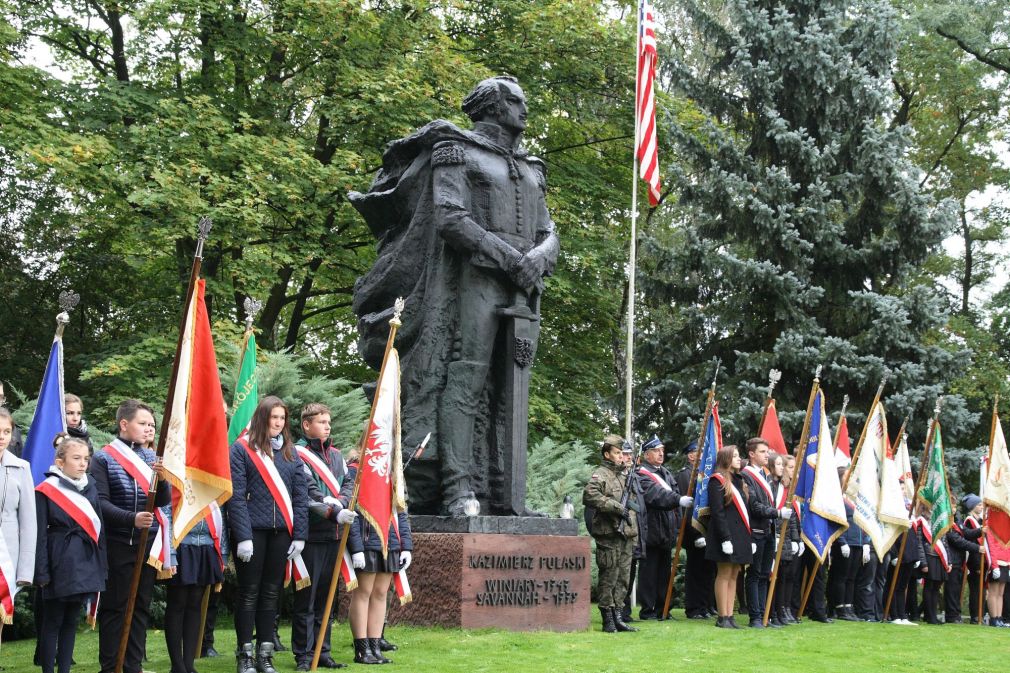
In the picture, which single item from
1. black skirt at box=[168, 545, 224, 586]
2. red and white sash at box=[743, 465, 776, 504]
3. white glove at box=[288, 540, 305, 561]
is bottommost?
black skirt at box=[168, 545, 224, 586]

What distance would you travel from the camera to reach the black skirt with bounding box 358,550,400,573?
827cm

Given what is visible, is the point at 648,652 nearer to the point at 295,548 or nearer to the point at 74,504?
the point at 295,548

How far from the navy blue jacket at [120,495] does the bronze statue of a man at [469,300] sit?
10.6 ft

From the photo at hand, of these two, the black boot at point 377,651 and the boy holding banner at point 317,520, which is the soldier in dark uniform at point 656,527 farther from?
the boy holding banner at point 317,520

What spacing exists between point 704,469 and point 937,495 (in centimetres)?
387

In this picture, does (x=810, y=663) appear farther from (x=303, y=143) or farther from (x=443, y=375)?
(x=303, y=143)

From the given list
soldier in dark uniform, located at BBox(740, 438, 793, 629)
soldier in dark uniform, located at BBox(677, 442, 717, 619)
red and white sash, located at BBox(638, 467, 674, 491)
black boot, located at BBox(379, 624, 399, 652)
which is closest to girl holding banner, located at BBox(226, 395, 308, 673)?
black boot, located at BBox(379, 624, 399, 652)

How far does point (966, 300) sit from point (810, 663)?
24504mm

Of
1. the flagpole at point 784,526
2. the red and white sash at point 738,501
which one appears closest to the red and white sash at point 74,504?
the red and white sash at point 738,501

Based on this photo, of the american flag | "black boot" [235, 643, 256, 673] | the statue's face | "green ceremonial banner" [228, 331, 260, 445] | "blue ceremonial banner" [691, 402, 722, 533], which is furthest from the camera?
the american flag

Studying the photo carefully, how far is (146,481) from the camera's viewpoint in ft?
24.1

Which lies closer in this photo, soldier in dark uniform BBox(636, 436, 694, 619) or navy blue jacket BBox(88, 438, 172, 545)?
navy blue jacket BBox(88, 438, 172, 545)

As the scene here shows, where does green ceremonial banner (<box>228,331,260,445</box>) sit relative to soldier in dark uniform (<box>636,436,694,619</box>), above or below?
above

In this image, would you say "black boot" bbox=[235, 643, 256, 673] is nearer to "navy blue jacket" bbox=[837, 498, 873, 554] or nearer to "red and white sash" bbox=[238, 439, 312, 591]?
"red and white sash" bbox=[238, 439, 312, 591]
